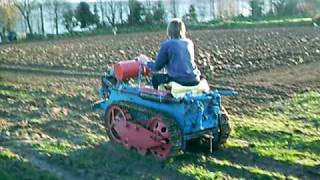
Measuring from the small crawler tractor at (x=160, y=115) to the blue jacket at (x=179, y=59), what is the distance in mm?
161

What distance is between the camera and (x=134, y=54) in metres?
22.0

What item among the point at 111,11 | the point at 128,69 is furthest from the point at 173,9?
the point at 128,69

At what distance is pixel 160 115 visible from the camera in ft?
27.8

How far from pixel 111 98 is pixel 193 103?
68.9 inches

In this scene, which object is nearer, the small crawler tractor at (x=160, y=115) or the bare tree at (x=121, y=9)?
the small crawler tractor at (x=160, y=115)

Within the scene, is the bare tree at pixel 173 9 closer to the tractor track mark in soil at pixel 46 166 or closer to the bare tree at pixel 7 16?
the bare tree at pixel 7 16

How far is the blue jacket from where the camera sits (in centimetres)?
858

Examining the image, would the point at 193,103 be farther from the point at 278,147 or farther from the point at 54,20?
the point at 54,20

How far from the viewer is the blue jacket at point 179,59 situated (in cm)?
858

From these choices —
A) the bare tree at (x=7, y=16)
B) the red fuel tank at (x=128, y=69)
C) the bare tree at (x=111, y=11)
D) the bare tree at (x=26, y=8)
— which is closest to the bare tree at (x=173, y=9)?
the bare tree at (x=111, y=11)

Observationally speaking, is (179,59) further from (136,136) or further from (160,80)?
(136,136)

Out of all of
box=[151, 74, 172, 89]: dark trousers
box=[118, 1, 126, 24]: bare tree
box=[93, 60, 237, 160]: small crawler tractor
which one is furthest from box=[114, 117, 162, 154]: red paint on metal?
box=[118, 1, 126, 24]: bare tree

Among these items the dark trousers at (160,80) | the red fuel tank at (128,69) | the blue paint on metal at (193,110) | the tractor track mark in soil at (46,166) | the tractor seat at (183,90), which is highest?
the red fuel tank at (128,69)

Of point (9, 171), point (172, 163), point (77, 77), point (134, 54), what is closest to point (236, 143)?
point (172, 163)
